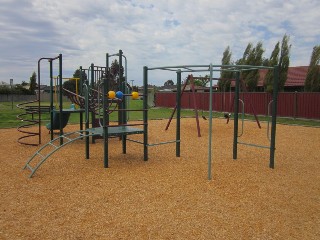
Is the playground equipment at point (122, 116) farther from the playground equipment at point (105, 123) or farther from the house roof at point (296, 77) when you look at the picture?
the house roof at point (296, 77)

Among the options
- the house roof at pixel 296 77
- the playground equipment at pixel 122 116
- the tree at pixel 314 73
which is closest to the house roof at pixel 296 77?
the house roof at pixel 296 77

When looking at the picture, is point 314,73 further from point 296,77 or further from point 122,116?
point 122,116

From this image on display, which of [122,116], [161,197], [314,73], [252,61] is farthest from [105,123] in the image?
[252,61]

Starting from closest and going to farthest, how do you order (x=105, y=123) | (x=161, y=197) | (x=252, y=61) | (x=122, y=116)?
(x=161, y=197), (x=105, y=123), (x=122, y=116), (x=252, y=61)

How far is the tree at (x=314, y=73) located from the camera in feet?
61.3

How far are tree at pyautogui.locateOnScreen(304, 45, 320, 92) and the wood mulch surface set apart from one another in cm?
1386

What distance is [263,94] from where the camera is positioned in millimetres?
20188

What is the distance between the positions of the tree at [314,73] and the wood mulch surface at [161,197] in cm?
1386

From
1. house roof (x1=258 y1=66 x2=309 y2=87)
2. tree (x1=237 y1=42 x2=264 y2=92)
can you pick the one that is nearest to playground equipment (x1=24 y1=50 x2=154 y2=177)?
tree (x1=237 y1=42 x2=264 y2=92)

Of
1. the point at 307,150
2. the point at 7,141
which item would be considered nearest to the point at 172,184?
the point at 307,150

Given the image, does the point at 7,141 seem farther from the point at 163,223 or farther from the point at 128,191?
the point at 163,223

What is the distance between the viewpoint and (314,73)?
19344 mm

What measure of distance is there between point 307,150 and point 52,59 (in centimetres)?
694

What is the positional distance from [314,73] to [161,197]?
1852 cm
